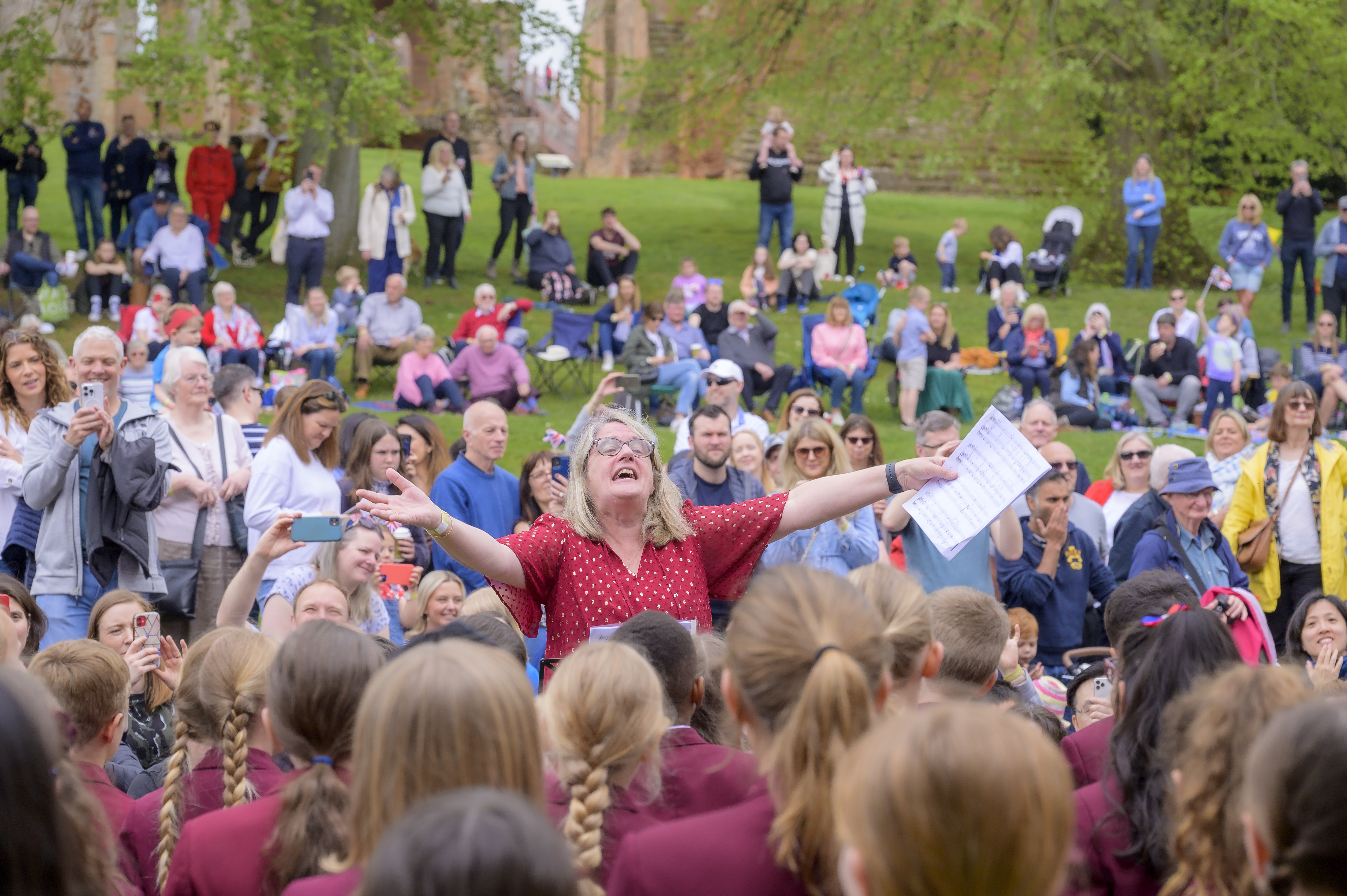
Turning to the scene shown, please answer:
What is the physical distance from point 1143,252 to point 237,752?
1901 cm

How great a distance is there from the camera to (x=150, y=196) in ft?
54.3

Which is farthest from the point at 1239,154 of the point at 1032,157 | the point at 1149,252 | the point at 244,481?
the point at 244,481

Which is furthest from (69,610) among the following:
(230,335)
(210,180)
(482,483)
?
(210,180)

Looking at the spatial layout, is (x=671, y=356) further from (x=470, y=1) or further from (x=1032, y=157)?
(x=1032, y=157)

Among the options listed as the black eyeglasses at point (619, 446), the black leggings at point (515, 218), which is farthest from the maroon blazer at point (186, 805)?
the black leggings at point (515, 218)

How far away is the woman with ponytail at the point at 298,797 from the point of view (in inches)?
94.7

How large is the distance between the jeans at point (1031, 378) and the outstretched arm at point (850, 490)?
1037cm

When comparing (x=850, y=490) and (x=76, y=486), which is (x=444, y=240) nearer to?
(x=76, y=486)

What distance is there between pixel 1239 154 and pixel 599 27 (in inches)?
661

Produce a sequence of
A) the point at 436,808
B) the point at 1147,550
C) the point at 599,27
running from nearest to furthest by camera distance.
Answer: the point at 436,808 < the point at 1147,550 < the point at 599,27

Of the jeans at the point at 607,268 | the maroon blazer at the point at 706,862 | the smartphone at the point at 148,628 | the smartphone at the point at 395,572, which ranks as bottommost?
the smartphone at the point at 395,572

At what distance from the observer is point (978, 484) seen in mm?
3791

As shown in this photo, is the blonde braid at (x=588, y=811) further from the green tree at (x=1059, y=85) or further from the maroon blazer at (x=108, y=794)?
the green tree at (x=1059, y=85)

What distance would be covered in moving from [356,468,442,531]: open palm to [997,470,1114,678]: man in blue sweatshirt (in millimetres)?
3420
